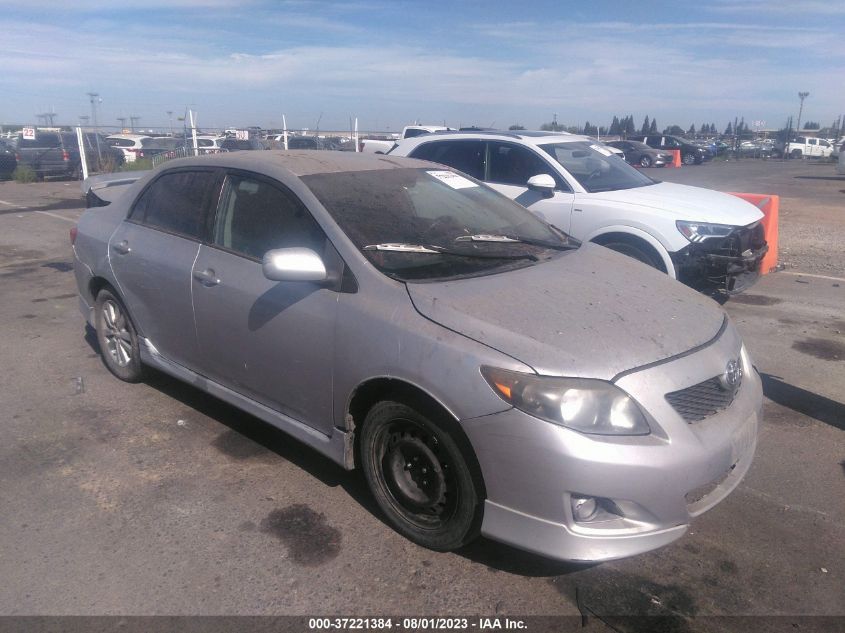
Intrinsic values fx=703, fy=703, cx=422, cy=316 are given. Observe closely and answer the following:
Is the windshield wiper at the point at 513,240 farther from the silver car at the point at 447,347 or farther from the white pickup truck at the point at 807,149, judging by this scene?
the white pickup truck at the point at 807,149

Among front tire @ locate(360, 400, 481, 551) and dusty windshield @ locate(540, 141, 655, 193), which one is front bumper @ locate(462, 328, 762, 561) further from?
dusty windshield @ locate(540, 141, 655, 193)

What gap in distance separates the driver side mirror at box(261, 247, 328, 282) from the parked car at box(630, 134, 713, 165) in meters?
38.1

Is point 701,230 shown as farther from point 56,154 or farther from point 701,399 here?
point 56,154

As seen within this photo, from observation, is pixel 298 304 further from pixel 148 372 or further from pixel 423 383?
pixel 148 372

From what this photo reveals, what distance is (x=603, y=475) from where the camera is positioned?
260 centimetres

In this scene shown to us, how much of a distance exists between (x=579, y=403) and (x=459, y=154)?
18.6 feet

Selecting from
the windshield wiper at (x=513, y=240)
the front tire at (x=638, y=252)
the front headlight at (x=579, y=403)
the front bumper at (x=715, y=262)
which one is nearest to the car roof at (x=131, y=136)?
the front tire at (x=638, y=252)

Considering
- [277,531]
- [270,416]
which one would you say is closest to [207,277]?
[270,416]

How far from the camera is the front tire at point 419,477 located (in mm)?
2910

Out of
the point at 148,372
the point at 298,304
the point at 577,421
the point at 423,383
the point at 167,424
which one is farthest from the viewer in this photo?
the point at 148,372

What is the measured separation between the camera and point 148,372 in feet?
17.0

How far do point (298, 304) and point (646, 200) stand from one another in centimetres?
443

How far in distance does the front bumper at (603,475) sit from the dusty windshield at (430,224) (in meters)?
0.98

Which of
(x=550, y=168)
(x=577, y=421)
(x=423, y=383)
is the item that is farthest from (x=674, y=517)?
(x=550, y=168)
